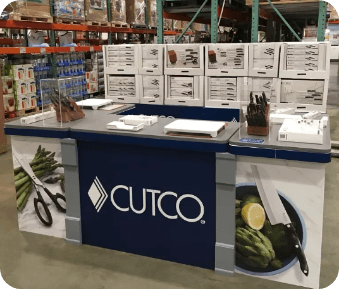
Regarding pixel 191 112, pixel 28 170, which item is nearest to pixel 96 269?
pixel 28 170

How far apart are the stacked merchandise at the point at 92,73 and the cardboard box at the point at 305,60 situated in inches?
267

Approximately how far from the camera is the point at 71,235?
132 inches

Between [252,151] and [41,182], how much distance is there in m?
1.84

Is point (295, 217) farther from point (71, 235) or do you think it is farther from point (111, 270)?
point (71, 235)

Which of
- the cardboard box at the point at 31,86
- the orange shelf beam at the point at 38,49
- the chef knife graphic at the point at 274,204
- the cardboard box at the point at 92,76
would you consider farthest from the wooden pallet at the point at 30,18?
the chef knife graphic at the point at 274,204

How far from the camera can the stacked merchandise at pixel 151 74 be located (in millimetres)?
5215

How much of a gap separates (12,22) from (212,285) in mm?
6601

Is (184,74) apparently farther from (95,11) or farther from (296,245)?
(95,11)

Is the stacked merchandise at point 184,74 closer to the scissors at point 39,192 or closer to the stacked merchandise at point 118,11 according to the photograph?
the scissors at point 39,192

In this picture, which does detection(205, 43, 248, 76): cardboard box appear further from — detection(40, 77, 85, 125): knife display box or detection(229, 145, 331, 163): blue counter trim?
detection(229, 145, 331, 163): blue counter trim

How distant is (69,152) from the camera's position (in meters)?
3.21

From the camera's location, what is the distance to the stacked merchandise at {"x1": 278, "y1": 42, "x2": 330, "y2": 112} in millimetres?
4566

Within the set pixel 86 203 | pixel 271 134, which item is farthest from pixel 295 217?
pixel 86 203

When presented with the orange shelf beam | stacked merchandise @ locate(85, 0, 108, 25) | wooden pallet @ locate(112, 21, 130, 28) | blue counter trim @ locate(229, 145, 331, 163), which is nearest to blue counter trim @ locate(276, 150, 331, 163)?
blue counter trim @ locate(229, 145, 331, 163)
